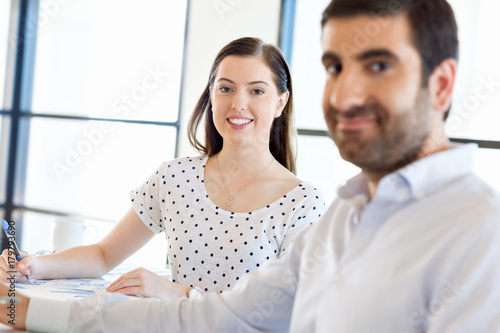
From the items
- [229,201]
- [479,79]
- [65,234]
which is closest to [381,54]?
[229,201]

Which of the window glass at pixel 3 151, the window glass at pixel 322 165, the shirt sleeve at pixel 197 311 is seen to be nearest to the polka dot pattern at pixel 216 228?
the shirt sleeve at pixel 197 311

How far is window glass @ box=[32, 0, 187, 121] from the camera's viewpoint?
11.3 ft

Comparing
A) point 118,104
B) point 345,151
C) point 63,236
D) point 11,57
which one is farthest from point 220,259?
point 11,57

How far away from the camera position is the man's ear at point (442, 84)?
0.83 metres

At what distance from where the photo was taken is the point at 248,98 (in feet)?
5.59

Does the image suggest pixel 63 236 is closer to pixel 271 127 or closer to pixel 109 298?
pixel 271 127

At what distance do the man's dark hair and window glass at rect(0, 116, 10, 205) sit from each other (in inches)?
143

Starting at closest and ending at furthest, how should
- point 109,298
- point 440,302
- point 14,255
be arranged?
point 440,302 → point 109,298 → point 14,255

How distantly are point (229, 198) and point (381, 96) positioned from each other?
96cm

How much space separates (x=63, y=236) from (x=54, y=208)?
6.74 ft

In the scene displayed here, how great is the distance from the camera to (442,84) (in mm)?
839

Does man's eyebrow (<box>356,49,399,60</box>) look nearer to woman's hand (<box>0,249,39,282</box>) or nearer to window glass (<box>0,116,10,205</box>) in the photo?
woman's hand (<box>0,249,39,282</box>)

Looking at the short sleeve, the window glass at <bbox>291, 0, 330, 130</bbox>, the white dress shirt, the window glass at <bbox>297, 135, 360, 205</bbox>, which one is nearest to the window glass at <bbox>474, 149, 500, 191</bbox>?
the window glass at <bbox>297, 135, 360, 205</bbox>

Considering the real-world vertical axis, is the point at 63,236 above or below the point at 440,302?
below
